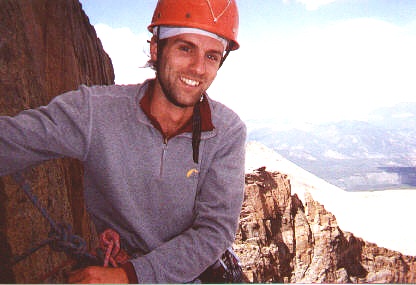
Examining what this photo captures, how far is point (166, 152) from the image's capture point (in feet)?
6.98

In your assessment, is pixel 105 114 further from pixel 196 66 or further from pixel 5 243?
pixel 5 243

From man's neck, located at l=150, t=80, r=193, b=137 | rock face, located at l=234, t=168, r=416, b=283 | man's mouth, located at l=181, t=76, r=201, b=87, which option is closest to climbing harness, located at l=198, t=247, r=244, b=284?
man's neck, located at l=150, t=80, r=193, b=137

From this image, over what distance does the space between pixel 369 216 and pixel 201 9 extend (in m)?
38.9

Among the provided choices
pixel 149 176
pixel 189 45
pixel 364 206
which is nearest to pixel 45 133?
pixel 149 176

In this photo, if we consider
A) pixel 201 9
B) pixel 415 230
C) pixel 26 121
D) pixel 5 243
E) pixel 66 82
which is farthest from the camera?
pixel 415 230

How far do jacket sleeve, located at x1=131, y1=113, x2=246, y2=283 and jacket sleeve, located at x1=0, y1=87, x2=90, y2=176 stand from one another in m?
0.83

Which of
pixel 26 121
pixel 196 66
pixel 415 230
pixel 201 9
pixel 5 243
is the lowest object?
pixel 415 230

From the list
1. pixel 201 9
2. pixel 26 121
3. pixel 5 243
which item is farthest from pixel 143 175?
pixel 201 9

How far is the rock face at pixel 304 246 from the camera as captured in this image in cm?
2095

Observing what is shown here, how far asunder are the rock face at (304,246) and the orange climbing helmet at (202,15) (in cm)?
1885

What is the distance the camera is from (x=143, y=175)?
2.06 metres

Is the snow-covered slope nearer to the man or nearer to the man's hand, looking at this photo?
the man

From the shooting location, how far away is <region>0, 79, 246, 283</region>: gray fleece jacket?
74.5 inches

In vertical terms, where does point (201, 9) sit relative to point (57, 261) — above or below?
above
